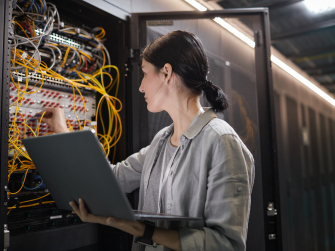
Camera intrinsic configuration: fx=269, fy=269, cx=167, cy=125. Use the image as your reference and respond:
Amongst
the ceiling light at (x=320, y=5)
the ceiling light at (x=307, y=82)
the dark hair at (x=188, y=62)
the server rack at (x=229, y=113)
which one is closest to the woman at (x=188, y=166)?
the dark hair at (x=188, y=62)

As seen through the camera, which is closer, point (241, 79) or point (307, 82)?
point (241, 79)

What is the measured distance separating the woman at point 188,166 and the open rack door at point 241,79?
0.39 metres

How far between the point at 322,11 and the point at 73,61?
2403 mm

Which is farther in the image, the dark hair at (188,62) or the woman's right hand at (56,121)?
the woman's right hand at (56,121)

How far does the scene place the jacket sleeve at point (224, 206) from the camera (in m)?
0.85

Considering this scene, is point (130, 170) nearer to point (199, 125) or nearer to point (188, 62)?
point (199, 125)

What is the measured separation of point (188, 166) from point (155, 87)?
407mm

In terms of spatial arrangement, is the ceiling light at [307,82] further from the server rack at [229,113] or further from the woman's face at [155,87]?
the woman's face at [155,87]

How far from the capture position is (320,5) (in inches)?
99.5

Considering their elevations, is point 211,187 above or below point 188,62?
below

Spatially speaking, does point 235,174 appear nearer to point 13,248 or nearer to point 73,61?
point 13,248

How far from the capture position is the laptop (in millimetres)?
708

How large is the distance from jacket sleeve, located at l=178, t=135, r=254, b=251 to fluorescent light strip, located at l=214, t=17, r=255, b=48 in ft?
3.07

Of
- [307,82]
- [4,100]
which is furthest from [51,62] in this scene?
[307,82]
